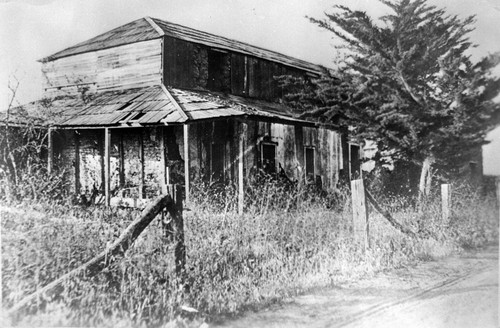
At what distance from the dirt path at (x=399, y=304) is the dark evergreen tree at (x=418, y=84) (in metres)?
3.46

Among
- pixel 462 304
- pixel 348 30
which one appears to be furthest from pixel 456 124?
pixel 462 304

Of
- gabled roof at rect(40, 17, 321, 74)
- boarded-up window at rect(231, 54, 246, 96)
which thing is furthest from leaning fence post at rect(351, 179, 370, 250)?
boarded-up window at rect(231, 54, 246, 96)

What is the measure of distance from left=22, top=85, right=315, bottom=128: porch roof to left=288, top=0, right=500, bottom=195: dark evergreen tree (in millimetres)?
3644

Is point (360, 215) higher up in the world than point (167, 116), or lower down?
lower down

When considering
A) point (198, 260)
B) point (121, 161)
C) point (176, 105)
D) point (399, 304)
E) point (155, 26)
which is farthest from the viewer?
point (155, 26)

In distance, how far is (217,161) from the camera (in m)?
14.2

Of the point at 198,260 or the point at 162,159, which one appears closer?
the point at 198,260

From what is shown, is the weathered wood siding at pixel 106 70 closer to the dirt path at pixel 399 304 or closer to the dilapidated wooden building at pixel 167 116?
the dilapidated wooden building at pixel 167 116

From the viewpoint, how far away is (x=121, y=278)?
4.49 m

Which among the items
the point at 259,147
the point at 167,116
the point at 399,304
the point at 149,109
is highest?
the point at 149,109

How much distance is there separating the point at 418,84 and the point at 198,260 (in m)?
7.06

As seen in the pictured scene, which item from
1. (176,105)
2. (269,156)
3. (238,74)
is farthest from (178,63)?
(269,156)

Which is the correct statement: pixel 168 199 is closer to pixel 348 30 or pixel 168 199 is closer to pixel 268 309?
pixel 268 309

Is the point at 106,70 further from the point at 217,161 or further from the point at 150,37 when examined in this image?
the point at 217,161
